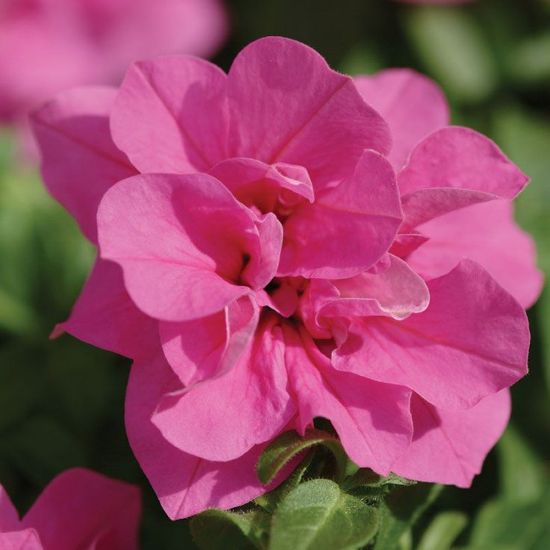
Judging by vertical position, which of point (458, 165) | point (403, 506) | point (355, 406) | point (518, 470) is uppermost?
point (458, 165)

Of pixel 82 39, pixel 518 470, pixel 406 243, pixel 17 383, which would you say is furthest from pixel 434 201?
pixel 82 39

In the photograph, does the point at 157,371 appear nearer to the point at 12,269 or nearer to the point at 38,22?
the point at 12,269

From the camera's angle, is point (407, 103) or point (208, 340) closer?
point (208, 340)

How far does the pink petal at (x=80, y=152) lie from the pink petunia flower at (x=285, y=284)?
0.02 m

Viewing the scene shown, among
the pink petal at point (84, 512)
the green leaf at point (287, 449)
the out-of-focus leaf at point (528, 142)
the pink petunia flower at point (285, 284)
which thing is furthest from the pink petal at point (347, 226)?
the out-of-focus leaf at point (528, 142)

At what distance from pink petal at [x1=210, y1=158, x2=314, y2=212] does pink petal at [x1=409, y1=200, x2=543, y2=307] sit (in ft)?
0.31

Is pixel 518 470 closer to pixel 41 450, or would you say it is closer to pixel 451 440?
pixel 451 440

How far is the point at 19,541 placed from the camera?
611 millimetres

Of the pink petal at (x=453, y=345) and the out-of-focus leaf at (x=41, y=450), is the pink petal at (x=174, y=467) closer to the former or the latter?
the pink petal at (x=453, y=345)

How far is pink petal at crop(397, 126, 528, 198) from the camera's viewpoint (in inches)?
25.7

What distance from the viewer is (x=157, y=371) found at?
619mm

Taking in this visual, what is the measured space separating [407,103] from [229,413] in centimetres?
30

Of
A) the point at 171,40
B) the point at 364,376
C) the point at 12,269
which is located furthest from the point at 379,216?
the point at 171,40

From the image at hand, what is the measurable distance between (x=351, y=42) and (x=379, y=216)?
0.88 metres
